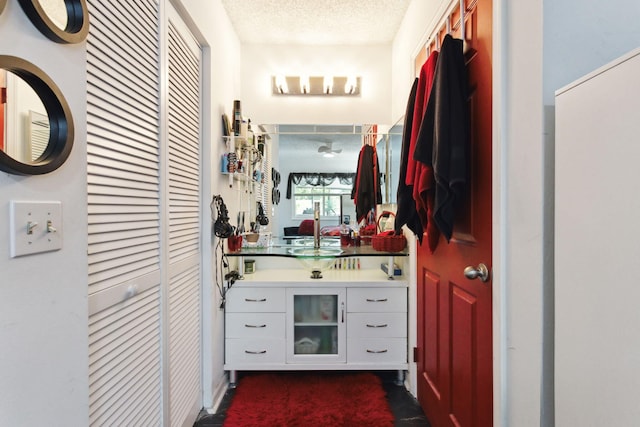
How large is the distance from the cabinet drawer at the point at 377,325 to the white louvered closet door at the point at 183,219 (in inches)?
37.0

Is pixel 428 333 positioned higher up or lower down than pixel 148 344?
lower down

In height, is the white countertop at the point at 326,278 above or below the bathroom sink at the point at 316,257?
below

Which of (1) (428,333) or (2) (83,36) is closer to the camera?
(2) (83,36)

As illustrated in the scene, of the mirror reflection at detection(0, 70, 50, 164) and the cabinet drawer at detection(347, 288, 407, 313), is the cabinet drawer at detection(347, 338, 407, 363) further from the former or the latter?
the mirror reflection at detection(0, 70, 50, 164)

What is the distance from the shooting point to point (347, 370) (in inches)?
89.7

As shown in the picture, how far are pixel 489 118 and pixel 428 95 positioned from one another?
331 mm

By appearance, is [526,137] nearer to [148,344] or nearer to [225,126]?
[148,344]

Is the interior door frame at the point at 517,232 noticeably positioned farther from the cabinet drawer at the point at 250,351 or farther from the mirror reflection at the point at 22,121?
the cabinet drawer at the point at 250,351

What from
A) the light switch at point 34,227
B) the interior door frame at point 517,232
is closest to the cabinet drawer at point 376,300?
the interior door frame at point 517,232

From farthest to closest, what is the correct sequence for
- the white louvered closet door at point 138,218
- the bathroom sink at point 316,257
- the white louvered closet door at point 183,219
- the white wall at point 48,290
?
the bathroom sink at point 316,257, the white louvered closet door at point 183,219, the white louvered closet door at point 138,218, the white wall at point 48,290

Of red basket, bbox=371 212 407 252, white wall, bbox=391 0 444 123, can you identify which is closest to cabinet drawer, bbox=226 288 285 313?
red basket, bbox=371 212 407 252

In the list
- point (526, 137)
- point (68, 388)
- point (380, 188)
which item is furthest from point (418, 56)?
point (68, 388)

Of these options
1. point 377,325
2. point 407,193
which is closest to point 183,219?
point 407,193

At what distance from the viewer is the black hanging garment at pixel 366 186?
2.53 m
